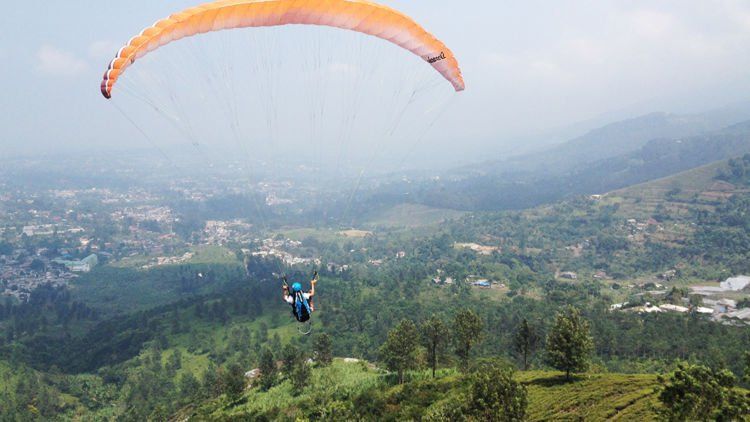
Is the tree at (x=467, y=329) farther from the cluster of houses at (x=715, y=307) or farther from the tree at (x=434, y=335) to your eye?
the cluster of houses at (x=715, y=307)

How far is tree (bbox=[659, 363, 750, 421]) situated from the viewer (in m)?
23.2

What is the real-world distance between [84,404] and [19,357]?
39204 mm

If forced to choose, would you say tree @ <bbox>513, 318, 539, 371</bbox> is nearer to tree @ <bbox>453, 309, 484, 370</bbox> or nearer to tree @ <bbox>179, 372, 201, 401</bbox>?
tree @ <bbox>453, 309, 484, 370</bbox>

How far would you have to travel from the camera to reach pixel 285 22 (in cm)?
1950

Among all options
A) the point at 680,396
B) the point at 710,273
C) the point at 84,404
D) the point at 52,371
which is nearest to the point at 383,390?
the point at 680,396

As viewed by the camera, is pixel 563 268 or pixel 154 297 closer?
pixel 154 297

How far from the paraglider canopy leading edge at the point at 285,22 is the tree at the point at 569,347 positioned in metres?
32.9

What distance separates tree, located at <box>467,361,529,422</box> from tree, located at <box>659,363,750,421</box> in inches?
341

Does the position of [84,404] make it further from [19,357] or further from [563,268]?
[563,268]

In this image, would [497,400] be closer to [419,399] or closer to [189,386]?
[419,399]

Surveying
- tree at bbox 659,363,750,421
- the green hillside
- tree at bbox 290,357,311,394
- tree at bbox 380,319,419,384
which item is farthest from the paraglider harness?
tree at bbox 290,357,311,394

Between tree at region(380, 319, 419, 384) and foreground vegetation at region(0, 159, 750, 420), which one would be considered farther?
tree at region(380, 319, 419, 384)

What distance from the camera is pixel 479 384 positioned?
31469 mm

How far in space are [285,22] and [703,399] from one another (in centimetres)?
3115
